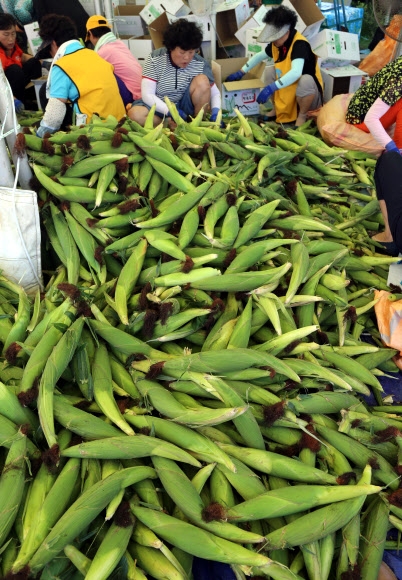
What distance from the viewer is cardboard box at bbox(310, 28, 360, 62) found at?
4609mm

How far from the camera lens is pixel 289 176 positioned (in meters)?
2.55

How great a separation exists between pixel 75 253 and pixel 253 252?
0.73 m

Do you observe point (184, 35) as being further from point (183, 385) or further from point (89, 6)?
point (183, 385)

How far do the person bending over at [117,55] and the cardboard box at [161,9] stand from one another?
4.80 ft

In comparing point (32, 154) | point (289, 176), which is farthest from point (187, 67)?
point (32, 154)

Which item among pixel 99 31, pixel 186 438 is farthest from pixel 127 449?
pixel 99 31

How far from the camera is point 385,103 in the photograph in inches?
117

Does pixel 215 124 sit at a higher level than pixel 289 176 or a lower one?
higher

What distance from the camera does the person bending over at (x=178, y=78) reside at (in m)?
3.54

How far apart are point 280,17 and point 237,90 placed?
0.72 metres

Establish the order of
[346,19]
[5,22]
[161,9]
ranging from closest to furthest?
[5,22] < [161,9] < [346,19]

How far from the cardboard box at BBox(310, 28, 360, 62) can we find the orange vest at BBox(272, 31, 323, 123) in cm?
28

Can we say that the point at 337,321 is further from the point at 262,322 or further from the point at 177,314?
the point at 177,314

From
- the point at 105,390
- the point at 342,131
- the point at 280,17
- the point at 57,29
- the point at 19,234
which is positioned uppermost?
the point at 57,29
